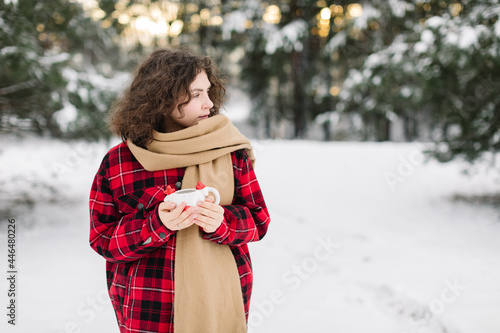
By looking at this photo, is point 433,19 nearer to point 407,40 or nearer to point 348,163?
point 407,40

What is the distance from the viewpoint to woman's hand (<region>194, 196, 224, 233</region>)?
1.29 m

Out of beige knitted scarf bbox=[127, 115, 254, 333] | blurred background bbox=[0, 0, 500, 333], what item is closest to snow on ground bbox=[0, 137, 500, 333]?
blurred background bbox=[0, 0, 500, 333]

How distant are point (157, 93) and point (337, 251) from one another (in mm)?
3530

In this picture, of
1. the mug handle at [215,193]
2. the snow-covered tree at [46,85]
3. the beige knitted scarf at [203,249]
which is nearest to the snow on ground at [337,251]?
the snow-covered tree at [46,85]

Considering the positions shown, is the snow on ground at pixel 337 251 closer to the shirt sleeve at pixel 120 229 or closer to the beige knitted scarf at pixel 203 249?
the beige knitted scarf at pixel 203 249

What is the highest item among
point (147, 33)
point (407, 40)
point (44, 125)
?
point (147, 33)

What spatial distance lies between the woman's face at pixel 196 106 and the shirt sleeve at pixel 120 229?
346 mm

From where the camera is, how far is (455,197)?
20.5ft

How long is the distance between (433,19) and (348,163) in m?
3.59

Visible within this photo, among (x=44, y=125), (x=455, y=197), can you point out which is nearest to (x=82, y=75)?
(x=44, y=125)

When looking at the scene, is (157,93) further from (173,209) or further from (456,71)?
(456,71)

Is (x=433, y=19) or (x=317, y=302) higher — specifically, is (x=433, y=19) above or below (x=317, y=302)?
above

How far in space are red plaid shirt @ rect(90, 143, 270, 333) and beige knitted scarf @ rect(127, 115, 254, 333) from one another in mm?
46

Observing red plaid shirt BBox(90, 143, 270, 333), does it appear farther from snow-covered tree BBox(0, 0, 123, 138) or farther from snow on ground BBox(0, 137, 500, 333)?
snow-covered tree BBox(0, 0, 123, 138)
